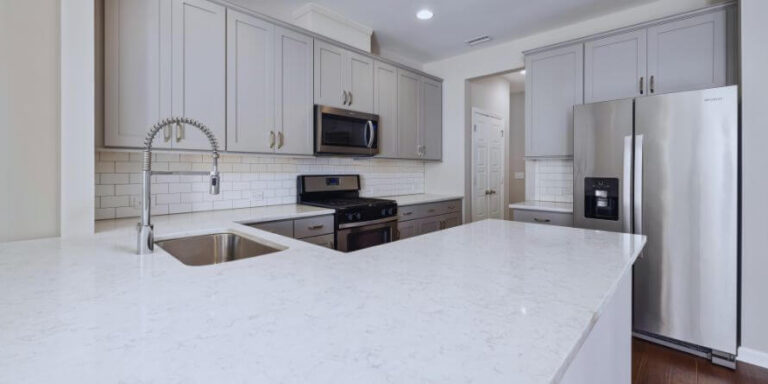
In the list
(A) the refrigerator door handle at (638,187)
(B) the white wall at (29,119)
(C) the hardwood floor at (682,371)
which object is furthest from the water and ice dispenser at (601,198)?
(B) the white wall at (29,119)

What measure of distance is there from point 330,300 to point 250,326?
182 millimetres

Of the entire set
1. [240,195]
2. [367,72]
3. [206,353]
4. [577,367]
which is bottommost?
[577,367]

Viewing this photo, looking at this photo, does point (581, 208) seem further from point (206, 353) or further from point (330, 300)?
point (206, 353)

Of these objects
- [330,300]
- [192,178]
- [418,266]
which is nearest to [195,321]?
[330,300]

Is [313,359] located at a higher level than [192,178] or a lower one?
lower

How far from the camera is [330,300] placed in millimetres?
777

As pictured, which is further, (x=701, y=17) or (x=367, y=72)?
(x=367, y=72)

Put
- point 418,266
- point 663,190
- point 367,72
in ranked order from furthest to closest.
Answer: point 367,72
point 663,190
point 418,266

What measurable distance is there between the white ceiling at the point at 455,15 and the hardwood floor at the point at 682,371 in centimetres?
278

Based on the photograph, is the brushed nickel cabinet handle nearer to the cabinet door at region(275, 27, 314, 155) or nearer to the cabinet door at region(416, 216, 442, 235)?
the cabinet door at region(275, 27, 314, 155)

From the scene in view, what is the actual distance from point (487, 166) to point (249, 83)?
3.34 metres

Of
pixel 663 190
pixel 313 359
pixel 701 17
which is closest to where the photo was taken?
pixel 313 359

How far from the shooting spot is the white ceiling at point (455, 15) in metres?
2.99
